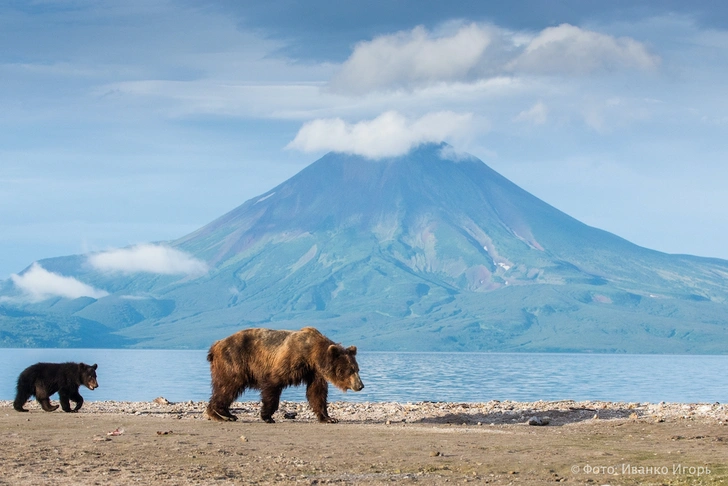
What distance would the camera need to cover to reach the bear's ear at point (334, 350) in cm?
1664

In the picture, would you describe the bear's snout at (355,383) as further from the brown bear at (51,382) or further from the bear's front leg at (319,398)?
the brown bear at (51,382)

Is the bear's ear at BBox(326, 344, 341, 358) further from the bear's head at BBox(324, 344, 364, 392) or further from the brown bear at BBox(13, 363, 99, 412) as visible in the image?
the brown bear at BBox(13, 363, 99, 412)

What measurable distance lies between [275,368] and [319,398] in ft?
2.90

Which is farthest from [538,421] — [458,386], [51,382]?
[458,386]

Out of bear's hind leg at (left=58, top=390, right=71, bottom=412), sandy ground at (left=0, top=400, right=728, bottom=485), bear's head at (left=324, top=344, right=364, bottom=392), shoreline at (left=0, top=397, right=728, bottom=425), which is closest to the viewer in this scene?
sandy ground at (left=0, top=400, right=728, bottom=485)

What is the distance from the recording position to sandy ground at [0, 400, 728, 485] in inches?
427

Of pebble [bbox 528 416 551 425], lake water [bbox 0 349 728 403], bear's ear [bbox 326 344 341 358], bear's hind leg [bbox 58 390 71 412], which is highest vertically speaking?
bear's ear [bbox 326 344 341 358]

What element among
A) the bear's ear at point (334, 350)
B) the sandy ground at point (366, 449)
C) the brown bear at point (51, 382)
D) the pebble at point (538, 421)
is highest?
the bear's ear at point (334, 350)

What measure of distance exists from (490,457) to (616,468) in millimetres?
1532

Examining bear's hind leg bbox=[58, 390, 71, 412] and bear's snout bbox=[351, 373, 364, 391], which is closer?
bear's snout bbox=[351, 373, 364, 391]

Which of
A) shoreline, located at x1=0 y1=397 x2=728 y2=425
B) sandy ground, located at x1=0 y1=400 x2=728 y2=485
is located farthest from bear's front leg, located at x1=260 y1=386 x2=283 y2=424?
shoreline, located at x1=0 y1=397 x2=728 y2=425

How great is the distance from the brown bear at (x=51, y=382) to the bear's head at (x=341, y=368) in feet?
15.5

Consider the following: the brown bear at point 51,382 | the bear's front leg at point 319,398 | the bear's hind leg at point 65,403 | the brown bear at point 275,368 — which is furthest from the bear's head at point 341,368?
the bear's hind leg at point 65,403

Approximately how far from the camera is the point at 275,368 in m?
16.9
